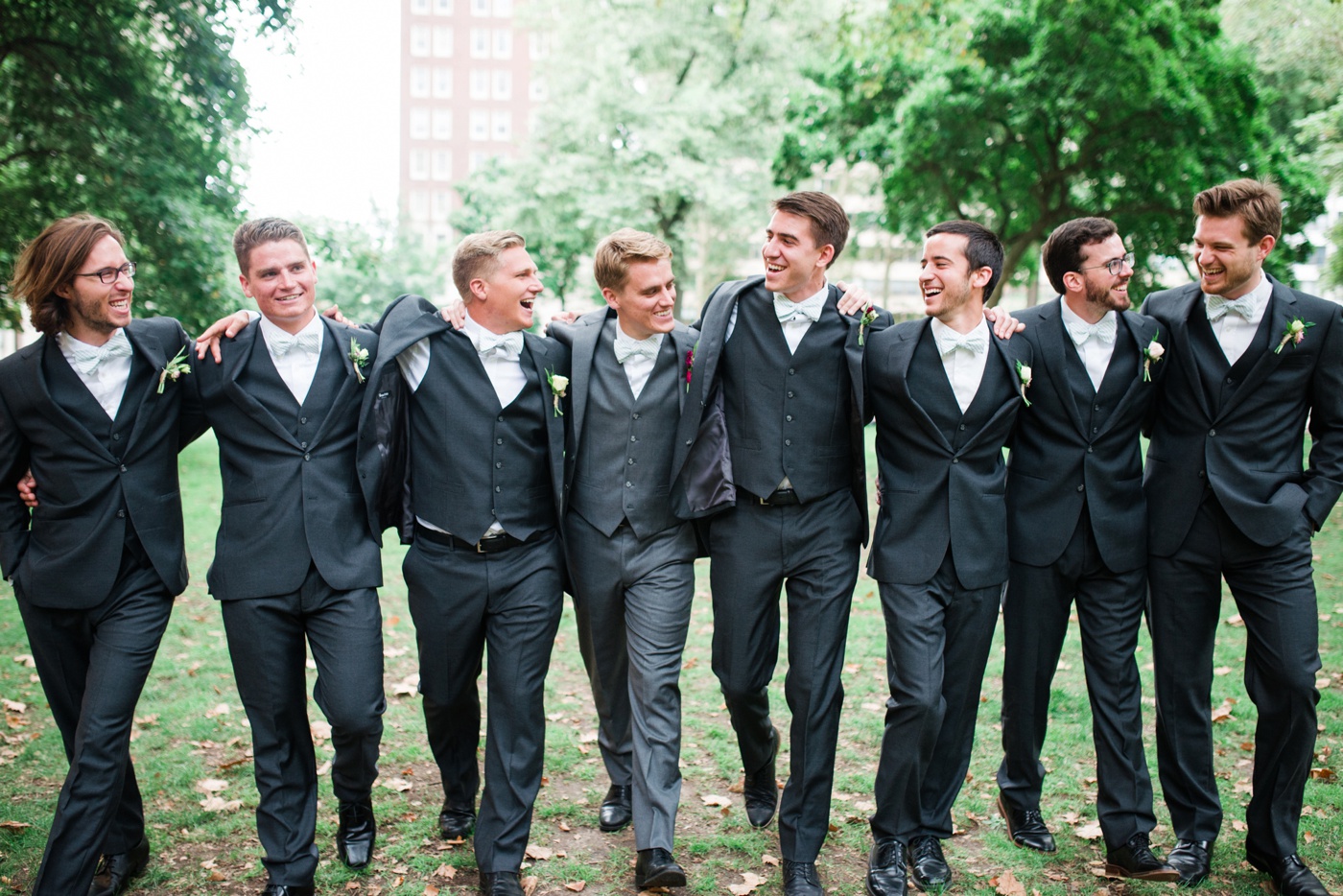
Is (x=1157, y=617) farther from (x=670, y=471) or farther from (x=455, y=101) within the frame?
(x=455, y=101)

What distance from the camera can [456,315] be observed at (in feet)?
16.0

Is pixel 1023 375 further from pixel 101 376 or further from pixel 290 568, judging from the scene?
pixel 101 376

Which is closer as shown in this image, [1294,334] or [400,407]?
[1294,334]

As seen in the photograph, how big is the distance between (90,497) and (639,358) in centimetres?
236

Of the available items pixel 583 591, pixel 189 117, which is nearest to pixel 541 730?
pixel 583 591

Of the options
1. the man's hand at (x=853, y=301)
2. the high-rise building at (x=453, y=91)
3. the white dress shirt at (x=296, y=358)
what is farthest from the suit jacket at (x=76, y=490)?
the high-rise building at (x=453, y=91)

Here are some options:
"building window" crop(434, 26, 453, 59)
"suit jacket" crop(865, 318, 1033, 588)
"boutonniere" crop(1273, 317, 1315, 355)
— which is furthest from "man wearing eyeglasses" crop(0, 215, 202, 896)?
"building window" crop(434, 26, 453, 59)

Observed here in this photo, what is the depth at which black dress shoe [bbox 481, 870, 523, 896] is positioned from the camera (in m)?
4.48

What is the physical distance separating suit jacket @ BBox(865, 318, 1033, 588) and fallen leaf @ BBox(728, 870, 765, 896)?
1.42 metres

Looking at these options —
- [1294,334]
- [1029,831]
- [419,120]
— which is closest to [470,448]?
[1029,831]

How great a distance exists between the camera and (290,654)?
4.61 meters

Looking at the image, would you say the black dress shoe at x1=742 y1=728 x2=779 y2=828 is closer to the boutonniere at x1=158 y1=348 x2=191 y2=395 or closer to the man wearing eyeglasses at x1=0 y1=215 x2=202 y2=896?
the man wearing eyeglasses at x1=0 y1=215 x2=202 y2=896

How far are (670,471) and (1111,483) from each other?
1958 mm

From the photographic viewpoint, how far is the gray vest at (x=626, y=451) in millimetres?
4824
